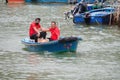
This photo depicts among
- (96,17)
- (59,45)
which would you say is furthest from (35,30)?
(96,17)

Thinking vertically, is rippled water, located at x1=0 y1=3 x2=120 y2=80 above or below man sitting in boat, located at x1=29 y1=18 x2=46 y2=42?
below

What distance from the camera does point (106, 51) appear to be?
23.1m

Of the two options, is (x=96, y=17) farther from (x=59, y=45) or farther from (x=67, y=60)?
(x=67, y=60)

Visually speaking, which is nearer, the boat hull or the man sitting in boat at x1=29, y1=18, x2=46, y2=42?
the boat hull

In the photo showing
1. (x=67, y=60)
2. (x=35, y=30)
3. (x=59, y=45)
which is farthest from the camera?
(x=35, y=30)

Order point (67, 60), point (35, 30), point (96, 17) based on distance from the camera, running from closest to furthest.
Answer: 1. point (67, 60)
2. point (35, 30)
3. point (96, 17)

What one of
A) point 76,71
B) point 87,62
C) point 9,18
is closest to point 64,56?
point 87,62

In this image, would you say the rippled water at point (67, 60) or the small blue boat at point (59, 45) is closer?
the rippled water at point (67, 60)

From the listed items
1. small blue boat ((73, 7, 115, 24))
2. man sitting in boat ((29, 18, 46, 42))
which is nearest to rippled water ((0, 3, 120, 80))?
man sitting in boat ((29, 18, 46, 42))

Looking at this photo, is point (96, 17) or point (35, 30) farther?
point (96, 17)

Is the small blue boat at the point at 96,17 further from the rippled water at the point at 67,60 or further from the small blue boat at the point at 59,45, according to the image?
the small blue boat at the point at 59,45

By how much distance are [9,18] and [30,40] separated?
17.7 metres

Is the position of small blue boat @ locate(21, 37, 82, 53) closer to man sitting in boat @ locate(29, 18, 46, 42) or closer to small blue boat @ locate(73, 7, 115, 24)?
man sitting in boat @ locate(29, 18, 46, 42)

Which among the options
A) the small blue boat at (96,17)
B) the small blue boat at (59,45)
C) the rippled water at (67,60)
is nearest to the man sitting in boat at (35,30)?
the small blue boat at (59,45)
